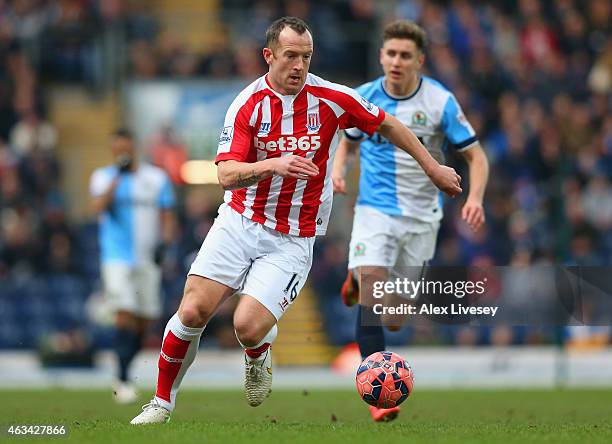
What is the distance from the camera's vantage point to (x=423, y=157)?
26.8ft

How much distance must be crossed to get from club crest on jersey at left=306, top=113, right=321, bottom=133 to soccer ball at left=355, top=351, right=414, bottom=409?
1710mm

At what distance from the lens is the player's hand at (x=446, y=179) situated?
8094 millimetres

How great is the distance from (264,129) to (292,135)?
0.20 metres

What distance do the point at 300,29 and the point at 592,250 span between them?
9659mm

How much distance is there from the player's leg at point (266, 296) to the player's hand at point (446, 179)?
1.02 m

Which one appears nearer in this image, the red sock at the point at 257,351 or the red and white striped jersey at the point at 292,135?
the red and white striped jersey at the point at 292,135

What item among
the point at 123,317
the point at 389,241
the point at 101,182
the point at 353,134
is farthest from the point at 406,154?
the point at 101,182

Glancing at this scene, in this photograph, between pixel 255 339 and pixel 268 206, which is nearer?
pixel 255 339

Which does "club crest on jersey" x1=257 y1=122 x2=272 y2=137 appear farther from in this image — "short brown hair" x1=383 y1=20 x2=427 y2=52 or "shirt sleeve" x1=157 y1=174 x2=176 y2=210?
"shirt sleeve" x1=157 y1=174 x2=176 y2=210

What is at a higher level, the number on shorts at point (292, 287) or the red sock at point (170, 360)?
the number on shorts at point (292, 287)

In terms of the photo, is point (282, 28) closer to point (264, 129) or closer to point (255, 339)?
point (264, 129)

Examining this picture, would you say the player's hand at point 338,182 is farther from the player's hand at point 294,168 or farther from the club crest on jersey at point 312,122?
the player's hand at point 294,168

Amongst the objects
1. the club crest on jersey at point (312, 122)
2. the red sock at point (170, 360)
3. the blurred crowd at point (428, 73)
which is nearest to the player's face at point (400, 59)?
the club crest on jersey at point (312, 122)

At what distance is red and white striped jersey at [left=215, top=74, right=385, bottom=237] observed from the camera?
26.5 ft
